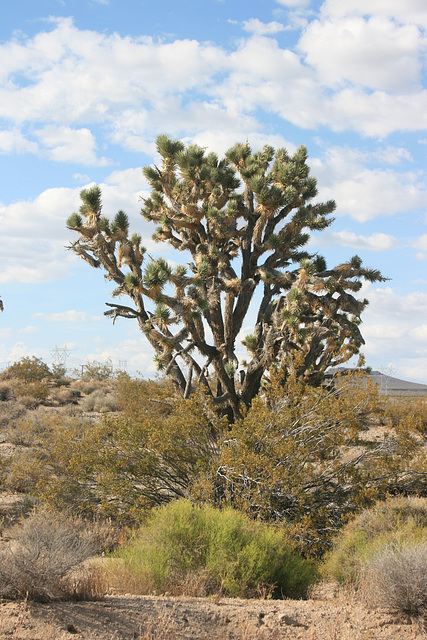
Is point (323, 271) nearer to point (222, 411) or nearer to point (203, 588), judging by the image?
point (222, 411)

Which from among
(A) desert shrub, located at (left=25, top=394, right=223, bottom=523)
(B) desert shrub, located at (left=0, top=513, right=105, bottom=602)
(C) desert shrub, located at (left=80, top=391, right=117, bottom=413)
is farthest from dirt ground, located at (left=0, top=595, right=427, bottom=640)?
(C) desert shrub, located at (left=80, top=391, right=117, bottom=413)

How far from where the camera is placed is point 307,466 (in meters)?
9.69

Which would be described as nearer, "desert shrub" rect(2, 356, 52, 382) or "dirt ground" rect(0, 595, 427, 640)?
"dirt ground" rect(0, 595, 427, 640)

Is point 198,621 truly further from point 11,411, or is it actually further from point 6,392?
point 6,392

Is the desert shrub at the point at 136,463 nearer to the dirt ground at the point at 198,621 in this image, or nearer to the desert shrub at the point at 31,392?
the dirt ground at the point at 198,621

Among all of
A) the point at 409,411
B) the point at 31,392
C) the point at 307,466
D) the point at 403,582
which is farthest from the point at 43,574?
the point at 31,392

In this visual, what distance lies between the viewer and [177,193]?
638 inches

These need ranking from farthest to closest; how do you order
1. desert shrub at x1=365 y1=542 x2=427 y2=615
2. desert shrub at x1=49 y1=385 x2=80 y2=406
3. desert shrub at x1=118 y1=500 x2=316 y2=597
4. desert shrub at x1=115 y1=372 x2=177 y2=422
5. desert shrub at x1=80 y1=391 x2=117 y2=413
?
desert shrub at x1=49 y1=385 x2=80 y2=406 → desert shrub at x1=80 y1=391 x2=117 y2=413 → desert shrub at x1=115 y1=372 x2=177 y2=422 → desert shrub at x1=118 y1=500 x2=316 y2=597 → desert shrub at x1=365 y1=542 x2=427 y2=615

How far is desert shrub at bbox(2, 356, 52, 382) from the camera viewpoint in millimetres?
28069

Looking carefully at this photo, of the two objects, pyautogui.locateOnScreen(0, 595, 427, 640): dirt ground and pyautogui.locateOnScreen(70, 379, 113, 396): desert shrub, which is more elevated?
pyautogui.locateOnScreen(70, 379, 113, 396): desert shrub

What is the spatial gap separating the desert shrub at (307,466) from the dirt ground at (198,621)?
8.66ft

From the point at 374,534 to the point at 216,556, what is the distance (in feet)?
9.29

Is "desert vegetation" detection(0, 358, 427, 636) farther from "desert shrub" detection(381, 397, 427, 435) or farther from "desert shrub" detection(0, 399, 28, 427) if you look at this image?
"desert shrub" detection(381, 397, 427, 435)

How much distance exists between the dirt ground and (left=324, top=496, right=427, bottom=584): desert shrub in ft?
3.47
